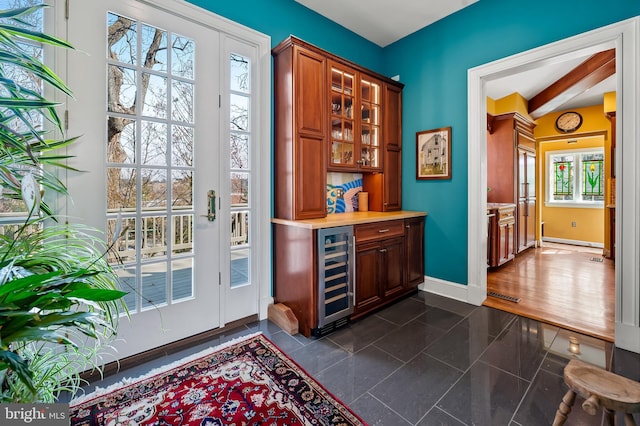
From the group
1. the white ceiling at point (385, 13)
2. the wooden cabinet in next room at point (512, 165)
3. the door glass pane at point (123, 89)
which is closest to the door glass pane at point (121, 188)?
the door glass pane at point (123, 89)

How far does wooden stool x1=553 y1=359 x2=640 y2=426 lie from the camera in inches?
40.9

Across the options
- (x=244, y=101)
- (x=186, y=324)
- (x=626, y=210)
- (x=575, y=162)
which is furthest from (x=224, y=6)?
(x=575, y=162)

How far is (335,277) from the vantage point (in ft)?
7.88

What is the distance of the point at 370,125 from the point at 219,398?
2.85 meters

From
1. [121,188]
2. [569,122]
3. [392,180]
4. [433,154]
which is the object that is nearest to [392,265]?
[392,180]

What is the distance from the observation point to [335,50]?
3236 millimetres

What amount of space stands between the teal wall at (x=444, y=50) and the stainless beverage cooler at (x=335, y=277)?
138 centimetres

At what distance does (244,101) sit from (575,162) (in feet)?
24.7

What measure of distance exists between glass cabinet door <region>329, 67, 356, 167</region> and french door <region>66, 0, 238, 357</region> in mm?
1069

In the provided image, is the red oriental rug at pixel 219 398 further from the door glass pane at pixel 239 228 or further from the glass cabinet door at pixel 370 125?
the glass cabinet door at pixel 370 125

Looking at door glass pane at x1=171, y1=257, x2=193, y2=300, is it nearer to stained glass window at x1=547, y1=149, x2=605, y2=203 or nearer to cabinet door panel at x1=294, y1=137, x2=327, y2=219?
cabinet door panel at x1=294, y1=137, x2=327, y2=219

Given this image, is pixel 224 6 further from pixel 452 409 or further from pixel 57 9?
pixel 452 409

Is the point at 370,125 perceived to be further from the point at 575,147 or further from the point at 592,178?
the point at 592,178

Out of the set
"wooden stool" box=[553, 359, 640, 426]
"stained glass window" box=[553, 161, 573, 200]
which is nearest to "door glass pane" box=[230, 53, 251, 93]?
"wooden stool" box=[553, 359, 640, 426]
